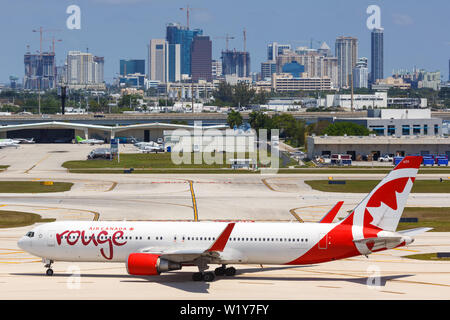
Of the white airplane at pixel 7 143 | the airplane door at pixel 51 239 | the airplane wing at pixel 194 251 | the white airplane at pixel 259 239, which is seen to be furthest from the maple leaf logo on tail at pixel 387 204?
the white airplane at pixel 7 143

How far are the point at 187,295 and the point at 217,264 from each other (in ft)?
17.5

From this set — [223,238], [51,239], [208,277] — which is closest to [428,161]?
[208,277]

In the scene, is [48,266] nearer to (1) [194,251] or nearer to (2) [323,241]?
(1) [194,251]

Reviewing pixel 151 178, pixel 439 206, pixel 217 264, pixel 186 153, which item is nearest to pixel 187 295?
pixel 217 264

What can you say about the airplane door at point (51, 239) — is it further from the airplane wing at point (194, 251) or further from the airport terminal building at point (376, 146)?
the airport terminal building at point (376, 146)

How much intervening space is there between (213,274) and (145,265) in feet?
15.4

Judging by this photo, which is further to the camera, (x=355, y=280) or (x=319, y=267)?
(x=319, y=267)

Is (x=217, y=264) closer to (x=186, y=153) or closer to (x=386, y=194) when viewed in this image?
(x=386, y=194)

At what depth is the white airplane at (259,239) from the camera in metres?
45.7

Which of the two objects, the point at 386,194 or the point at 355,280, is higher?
the point at 386,194

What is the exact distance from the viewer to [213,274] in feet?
152

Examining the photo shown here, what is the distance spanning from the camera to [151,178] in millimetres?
112188
